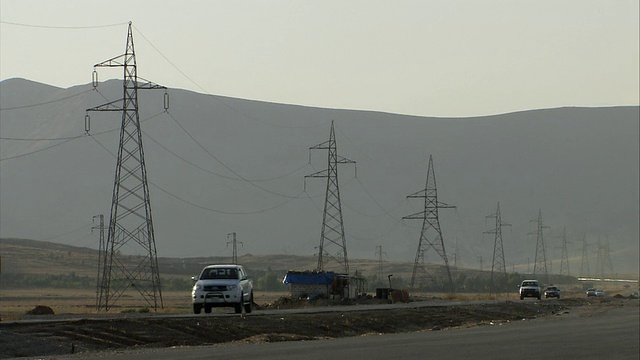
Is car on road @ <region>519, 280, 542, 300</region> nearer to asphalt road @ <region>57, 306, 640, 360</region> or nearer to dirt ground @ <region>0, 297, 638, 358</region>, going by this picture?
dirt ground @ <region>0, 297, 638, 358</region>

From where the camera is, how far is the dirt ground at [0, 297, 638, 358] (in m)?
33.6

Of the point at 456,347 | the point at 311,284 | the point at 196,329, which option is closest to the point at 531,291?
the point at 311,284

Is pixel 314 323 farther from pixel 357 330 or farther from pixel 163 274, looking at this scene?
pixel 163 274

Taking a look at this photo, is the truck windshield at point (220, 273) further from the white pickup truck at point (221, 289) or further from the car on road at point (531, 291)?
the car on road at point (531, 291)

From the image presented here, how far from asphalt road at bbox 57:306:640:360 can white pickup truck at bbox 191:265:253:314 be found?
30.7 feet

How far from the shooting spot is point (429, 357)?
101 ft

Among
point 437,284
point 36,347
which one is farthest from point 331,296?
point 437,284

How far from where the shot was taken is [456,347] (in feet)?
116

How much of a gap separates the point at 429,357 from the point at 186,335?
34.2 ft

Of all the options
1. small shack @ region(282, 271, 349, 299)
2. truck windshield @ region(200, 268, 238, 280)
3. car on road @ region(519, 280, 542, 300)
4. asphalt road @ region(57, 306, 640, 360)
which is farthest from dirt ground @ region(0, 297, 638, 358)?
car on road @ region(519, 280, 542, 300)

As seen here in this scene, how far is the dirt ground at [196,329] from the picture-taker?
33.6m

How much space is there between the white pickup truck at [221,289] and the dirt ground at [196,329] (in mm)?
2124

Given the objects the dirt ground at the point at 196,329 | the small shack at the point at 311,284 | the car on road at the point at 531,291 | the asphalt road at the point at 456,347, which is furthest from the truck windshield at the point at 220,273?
the car on road at the point at 531,291

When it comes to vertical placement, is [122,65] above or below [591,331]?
above
